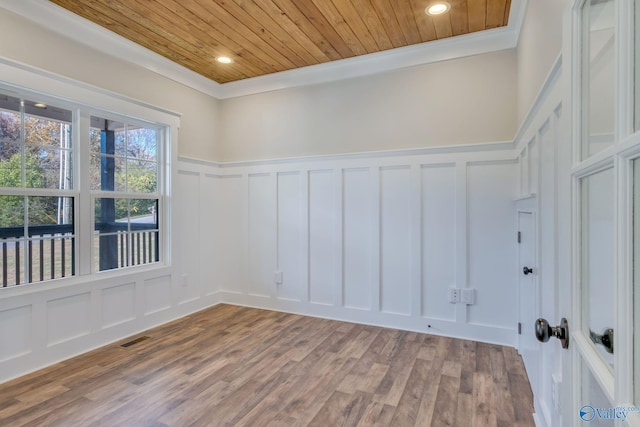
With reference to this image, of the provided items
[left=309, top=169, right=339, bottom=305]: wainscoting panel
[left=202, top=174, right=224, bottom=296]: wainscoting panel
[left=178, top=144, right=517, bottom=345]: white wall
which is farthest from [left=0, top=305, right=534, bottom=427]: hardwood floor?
[left=202, top=174, right=224, bottom=296]: wainscoting panel

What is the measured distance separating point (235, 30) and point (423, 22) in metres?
1.69

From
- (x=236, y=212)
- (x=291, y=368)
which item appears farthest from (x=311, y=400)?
(x=236, y=212)

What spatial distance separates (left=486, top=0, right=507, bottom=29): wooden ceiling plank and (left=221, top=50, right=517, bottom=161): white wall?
0.89 ft

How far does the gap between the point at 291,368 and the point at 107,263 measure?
2053 mm

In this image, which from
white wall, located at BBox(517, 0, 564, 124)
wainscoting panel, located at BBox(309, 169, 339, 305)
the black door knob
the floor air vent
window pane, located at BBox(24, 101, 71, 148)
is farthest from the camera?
wainscoting panel, located at BBox(309, 169, 339, 305)

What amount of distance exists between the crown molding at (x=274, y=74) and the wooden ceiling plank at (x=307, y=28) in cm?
24

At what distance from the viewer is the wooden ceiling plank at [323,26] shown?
267cm

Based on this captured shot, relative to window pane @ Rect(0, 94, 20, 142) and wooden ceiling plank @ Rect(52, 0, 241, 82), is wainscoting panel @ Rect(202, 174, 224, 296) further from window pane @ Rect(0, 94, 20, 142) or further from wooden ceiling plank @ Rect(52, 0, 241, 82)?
window pane @ Rect(0, 94, 20, 142)

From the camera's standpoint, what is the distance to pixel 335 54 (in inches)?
140

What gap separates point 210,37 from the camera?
3.17 meters

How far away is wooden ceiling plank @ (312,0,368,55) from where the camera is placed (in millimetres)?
2664

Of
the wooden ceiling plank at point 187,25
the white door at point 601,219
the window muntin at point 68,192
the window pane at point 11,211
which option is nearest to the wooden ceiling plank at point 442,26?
the wooden ceiling plank at point 187,25

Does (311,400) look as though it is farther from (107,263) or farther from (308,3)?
(308,3)

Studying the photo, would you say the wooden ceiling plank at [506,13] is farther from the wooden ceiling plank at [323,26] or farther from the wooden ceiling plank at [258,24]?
the wooden ceiling plank at [258,24]
